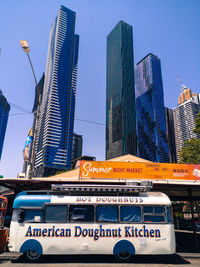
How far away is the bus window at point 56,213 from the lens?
9.95m

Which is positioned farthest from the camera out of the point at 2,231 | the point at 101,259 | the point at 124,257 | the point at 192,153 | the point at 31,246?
the point at 192,153

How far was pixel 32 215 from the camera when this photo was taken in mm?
10008

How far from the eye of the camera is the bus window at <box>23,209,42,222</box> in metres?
9.94

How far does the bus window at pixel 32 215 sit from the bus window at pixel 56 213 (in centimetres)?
35

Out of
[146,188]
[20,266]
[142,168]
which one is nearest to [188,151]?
[142,168]

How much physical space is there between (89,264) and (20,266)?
3.13 metres

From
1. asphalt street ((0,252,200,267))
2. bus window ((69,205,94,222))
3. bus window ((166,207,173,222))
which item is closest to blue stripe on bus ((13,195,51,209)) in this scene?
bus window ((69,205,94,222))

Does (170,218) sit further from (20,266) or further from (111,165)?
(20,266)

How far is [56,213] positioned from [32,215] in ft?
3.98

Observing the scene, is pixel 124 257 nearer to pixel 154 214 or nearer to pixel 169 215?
pixel 154 214

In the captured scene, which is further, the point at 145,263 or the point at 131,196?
the point at 131,196

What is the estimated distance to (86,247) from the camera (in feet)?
31.6

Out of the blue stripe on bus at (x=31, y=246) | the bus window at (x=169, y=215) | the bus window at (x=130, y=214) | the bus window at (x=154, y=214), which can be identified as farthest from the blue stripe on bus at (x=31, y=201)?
the bus window at (x=169, y=215)

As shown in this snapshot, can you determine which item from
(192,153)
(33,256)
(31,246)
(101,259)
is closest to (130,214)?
(101,259)
